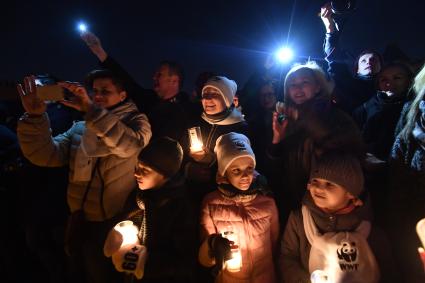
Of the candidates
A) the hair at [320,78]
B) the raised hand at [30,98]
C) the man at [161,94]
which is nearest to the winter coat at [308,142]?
the hair at [320,78]

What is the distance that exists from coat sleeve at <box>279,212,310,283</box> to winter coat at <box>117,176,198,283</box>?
783mm

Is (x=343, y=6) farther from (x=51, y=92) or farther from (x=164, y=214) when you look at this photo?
(x=51, y=92)

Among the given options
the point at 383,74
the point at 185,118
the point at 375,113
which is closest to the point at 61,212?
the point at 185,118

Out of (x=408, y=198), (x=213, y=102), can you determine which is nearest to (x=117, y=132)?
(x=213, y=102)

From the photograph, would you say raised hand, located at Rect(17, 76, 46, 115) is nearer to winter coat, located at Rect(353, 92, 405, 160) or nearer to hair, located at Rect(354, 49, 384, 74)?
winter coat, located at Rect(353, 92, 405, 160)

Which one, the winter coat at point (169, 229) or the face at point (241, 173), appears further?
the face at point (241, 173)

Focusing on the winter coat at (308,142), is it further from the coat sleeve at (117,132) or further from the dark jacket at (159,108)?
the coat sleeve at (117,132)

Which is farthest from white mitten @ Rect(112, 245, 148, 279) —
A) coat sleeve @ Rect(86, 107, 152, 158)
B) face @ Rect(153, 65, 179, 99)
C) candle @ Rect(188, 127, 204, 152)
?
face @ Rect(153, 65, 179, 99)

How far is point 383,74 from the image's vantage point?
10.5 ft

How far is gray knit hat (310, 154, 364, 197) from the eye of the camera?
2.21 metres

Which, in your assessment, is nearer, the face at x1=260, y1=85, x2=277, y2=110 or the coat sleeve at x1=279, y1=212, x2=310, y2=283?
the coat sleeve at x1=279, y1=212, x2=310, y2=283

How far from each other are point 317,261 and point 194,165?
57.7 inches

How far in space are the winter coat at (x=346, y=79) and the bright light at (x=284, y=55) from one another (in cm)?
87

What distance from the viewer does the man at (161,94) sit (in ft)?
10.7
